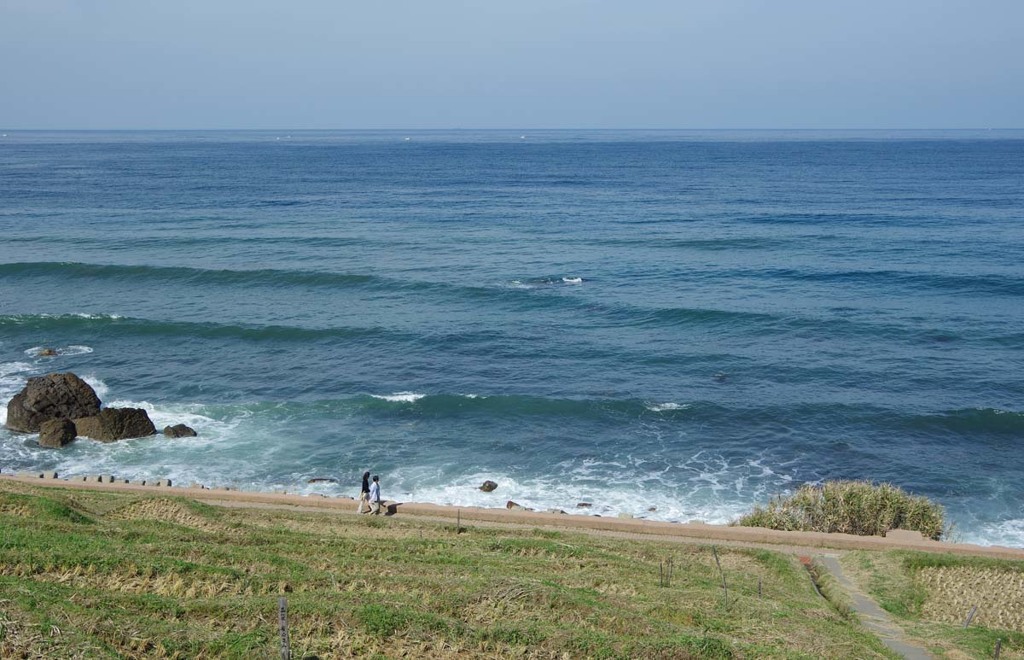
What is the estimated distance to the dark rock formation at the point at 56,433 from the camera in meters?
31.2

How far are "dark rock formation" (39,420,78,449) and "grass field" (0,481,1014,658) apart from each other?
40.3ft

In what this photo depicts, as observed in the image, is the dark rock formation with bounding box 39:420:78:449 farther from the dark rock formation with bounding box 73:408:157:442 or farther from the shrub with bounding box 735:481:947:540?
the shrub with bounding box 735:481:947:540

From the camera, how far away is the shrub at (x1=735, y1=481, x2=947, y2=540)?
77.0 feet

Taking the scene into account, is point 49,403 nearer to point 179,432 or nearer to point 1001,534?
point 179,432

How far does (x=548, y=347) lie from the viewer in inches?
1626

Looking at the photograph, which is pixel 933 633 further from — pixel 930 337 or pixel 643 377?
pixel 930 337

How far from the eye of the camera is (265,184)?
4257 inches

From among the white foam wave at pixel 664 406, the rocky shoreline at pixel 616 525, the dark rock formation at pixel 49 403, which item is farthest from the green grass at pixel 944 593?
the dark rock formation at pixel 49 403

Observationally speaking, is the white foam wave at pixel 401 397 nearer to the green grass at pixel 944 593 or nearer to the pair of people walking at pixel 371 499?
the pair of people walking at pixel 371 499

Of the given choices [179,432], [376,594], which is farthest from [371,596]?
[179,432]

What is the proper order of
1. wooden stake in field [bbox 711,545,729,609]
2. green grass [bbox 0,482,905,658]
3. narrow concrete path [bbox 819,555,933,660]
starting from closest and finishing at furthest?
green grass [bbox 0,482,905,658] → narrow concrete path [bbox 819,555,933,660] → wooden stake in field [bbox 711,545,729,609]

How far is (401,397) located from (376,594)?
69.9 ft

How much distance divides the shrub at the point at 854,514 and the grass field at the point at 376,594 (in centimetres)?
345

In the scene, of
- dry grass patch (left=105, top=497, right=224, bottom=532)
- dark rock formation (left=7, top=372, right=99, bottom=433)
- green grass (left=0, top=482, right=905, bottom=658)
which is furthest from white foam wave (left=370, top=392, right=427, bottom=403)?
green grass (left=0, top=482, right=905, bottom=658)
